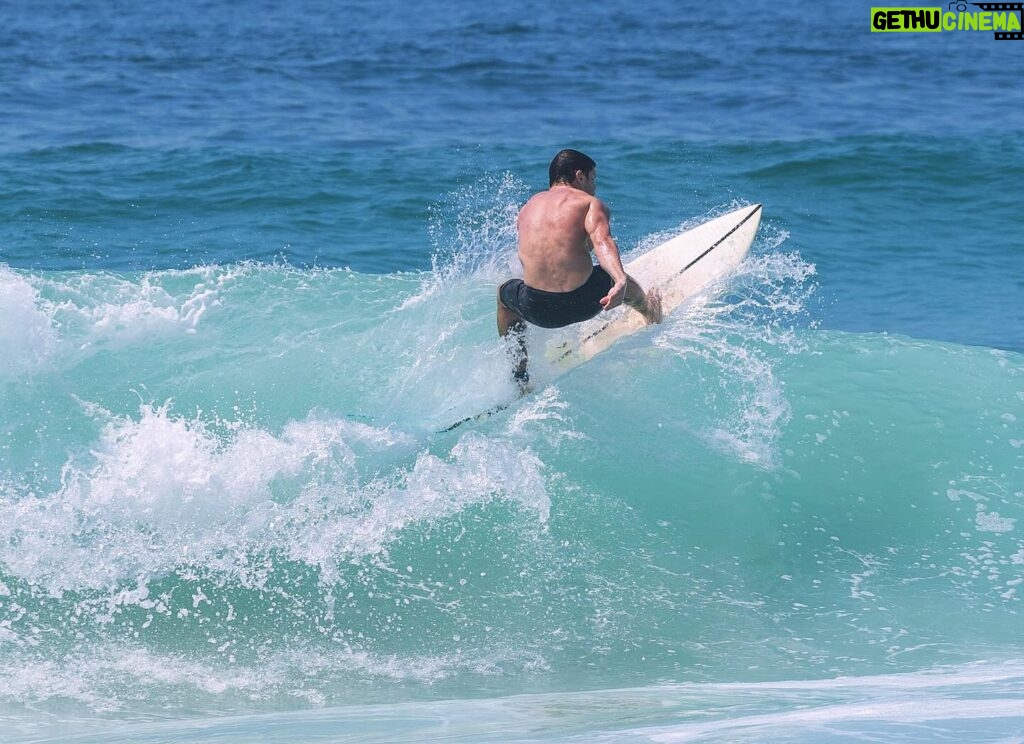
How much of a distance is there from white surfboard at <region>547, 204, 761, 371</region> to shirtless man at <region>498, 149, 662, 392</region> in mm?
640

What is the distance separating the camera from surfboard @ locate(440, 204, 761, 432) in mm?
7824

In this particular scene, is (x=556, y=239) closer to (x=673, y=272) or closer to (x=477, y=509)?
(x=477, y=509)

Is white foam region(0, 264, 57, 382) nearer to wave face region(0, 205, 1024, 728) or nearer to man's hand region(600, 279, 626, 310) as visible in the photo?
wave face region(0, 205, 1024, 728)

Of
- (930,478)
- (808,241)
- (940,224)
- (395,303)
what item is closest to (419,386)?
(395,303)

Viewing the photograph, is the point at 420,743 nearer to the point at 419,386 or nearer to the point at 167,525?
the point at 167,525

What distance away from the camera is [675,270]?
27.7 feet

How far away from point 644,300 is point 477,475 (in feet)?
5.81

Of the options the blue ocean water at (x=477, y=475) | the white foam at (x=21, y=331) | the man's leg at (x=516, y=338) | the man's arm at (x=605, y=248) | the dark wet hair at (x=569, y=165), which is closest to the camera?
the blue ocean water at (x=477, y=475)

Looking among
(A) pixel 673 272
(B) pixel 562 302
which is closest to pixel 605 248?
(B) pixel 562 302

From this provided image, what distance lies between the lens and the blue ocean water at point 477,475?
5.30 metres

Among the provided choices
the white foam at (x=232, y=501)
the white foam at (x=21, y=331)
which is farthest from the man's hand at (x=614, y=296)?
the white foam at (x=21, y=331)

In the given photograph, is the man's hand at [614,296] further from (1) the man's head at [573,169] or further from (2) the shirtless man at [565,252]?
(1) the man's head at [573,169]

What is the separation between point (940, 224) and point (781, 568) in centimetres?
929

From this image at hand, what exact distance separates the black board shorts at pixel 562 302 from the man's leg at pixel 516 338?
0.79 feet
